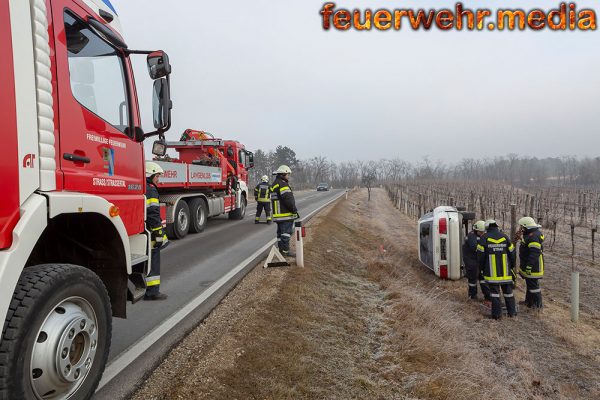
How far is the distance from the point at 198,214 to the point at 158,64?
8.73 meters

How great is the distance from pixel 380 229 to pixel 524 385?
500 inches

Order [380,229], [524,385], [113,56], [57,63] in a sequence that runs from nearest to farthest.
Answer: [57,63], [113,56], [524,385], [380,229]

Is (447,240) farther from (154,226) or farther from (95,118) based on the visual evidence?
(95,118)

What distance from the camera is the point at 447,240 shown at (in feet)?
27.1

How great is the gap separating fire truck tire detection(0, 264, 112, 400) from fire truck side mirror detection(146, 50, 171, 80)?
71.6 inches

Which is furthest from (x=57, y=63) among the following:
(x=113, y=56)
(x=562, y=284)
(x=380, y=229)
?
(x=380, y=229)

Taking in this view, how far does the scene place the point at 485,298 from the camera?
24.0 feet

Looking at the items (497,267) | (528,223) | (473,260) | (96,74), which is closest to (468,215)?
(473,260)

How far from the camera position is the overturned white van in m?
8.18

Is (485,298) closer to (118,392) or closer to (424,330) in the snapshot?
(424,330)

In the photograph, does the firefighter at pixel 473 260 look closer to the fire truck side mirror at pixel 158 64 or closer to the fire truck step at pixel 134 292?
the fire truck step at pixel 134 292

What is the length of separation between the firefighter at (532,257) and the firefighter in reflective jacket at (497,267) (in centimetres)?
48

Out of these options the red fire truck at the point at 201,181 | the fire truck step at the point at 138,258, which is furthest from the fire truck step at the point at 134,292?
the red fire truck at the point at 201,181

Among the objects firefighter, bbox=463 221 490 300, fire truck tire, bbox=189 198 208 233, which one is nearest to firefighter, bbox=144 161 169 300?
firefighter, bbox=463 221 490 300
